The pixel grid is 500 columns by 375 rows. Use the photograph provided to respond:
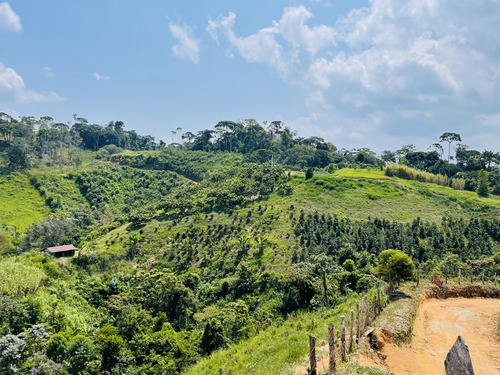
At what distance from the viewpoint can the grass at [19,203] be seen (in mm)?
50234

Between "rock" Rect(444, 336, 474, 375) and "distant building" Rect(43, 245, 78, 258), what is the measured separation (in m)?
44.3

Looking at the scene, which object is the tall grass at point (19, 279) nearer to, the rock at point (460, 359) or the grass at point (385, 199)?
the rock at point (460, 359)

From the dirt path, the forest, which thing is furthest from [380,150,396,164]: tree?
the dirt path

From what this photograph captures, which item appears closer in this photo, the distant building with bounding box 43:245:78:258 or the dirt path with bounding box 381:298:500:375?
the dirt path with bounding box 381:298:500:375

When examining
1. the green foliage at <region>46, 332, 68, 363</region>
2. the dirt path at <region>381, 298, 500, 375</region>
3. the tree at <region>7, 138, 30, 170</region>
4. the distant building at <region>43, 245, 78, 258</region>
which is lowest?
the green foliage at <region>46, 332, 68, 363</region>

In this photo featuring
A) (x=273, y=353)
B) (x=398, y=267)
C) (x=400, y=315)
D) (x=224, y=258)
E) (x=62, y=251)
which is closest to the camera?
(x=273, y=353)

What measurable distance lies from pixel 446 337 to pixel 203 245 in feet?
96.4

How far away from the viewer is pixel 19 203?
55.5 m

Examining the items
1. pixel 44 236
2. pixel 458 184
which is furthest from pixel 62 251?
pixel 458 184

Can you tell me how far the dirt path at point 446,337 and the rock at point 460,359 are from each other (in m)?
8.75

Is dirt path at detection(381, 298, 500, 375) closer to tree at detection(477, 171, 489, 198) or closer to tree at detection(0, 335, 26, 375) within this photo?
tree at detection(0, 335, 26, 375)

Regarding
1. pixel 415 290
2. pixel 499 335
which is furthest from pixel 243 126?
pixel 499 335

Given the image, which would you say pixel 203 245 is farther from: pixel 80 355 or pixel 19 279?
pixel 80 355

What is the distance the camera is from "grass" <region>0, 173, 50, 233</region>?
50.2m
